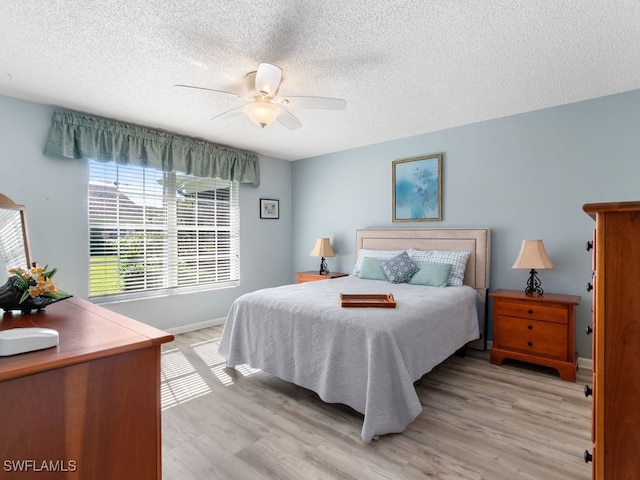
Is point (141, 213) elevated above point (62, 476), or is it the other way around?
point (141, 213)

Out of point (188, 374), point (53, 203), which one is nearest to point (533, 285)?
point (188, 374)

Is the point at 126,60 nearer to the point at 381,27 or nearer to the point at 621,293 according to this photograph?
the point at 381,27

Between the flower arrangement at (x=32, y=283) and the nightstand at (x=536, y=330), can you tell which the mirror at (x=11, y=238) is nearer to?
the flower arrangement at (x=32, y=283)

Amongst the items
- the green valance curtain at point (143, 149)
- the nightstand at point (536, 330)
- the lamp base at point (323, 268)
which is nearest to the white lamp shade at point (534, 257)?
the nightstand at point (536, 330)

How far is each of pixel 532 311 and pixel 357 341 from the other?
1.82m

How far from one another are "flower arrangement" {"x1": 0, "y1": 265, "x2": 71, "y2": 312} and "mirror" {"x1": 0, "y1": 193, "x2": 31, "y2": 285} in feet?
0.95

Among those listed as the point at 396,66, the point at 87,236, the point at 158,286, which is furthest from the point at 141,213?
the point at 396,66

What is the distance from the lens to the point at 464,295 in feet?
10.1

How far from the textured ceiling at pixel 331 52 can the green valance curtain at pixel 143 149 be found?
22 centimetres

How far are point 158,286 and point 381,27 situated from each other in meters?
3.54

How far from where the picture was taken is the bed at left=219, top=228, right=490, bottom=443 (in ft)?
6.48

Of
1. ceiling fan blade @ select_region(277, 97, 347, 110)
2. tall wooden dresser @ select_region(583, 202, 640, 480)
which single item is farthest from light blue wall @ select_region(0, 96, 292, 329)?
tall wooden dresser @ select_region(583, 202, 640, 480)

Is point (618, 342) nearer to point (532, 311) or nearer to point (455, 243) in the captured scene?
point (532, 311)

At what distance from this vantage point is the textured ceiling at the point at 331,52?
1.80 metres
